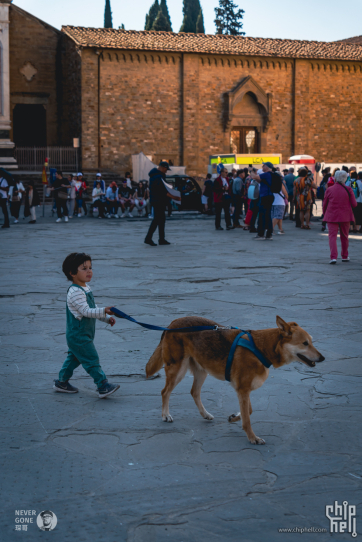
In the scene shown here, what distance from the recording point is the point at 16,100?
1405 inches

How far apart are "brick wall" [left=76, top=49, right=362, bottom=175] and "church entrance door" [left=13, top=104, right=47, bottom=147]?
13.7ft

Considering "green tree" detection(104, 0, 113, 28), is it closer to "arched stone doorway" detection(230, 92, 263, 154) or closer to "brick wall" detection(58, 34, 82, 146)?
"brick wall" detection(58, 34, 82, 146)

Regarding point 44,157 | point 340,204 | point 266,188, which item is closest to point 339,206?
point 340,204

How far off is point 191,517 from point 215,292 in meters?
5.38

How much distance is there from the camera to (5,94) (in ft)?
107

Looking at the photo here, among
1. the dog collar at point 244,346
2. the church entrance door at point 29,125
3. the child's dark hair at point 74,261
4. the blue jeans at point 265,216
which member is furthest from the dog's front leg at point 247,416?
the church entrance door at point 29,125

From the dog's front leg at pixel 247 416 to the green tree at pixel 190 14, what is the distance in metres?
53.1

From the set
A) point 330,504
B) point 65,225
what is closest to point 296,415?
point 330,504

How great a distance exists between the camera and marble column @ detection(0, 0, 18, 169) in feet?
104

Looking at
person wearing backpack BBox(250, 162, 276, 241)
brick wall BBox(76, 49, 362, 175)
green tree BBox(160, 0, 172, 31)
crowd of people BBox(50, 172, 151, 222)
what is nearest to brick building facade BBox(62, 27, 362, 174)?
brick wall BBox(76, 49, 362, 175)

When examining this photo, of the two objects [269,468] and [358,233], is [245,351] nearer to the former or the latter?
[269,468]

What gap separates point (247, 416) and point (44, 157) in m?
31.6

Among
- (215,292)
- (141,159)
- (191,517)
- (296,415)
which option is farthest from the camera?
(141,159)

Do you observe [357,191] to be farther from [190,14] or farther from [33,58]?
[190,14]
